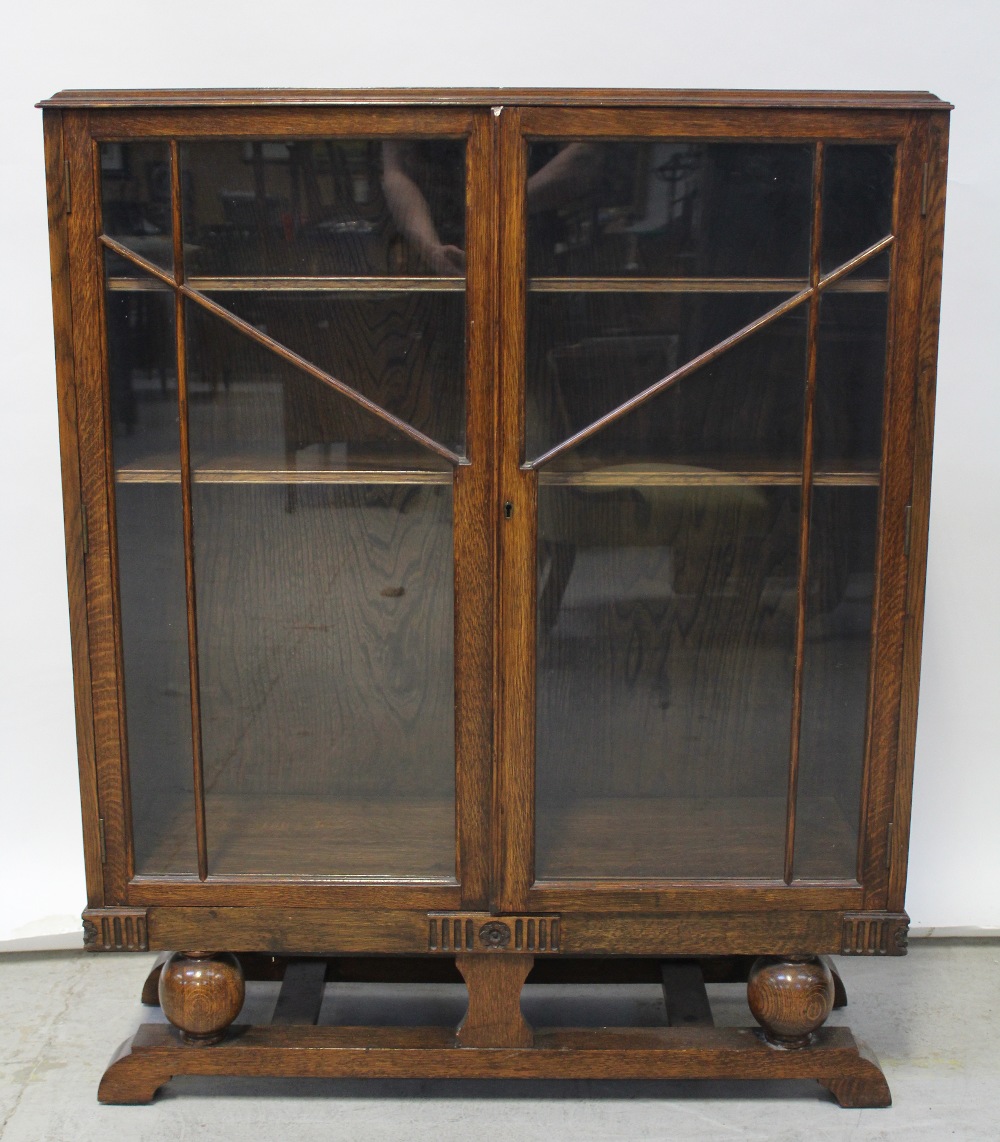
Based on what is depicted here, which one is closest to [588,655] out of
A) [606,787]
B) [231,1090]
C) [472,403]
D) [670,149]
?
[606,787]

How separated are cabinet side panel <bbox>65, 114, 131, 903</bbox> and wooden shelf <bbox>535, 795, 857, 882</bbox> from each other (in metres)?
0.50

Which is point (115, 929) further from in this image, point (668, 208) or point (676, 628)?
point (668, 208)

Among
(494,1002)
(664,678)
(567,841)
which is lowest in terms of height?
(494,1002)

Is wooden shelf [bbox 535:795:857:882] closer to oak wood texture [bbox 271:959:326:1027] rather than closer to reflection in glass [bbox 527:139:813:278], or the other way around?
oak wood texture [bbox 271:959:326:1027]

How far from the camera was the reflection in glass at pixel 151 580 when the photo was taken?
1.62 meters

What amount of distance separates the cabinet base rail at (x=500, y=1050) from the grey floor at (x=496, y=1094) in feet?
0.14

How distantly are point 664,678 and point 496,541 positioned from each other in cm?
27

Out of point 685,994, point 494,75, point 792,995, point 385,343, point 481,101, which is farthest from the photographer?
point 494,75

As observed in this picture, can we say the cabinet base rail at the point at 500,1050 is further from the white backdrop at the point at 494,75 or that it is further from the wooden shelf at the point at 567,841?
the white backdrop at the point at 494,75

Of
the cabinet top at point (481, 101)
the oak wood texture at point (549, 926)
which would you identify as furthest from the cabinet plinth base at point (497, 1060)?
the cabinet top at point (481, 101)

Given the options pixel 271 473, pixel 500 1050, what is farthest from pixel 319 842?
pixel 271 473

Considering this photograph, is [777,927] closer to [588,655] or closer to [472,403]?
[588,655]

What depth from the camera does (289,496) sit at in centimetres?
169

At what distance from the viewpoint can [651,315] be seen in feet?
5.33
